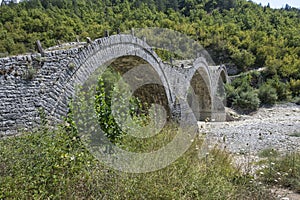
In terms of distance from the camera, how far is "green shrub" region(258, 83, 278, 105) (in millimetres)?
23969

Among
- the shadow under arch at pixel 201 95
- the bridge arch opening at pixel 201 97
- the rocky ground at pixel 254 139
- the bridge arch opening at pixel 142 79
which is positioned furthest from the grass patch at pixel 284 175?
the bridge arch opening at pixel 201 97

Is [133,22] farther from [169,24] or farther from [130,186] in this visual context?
[130,186]

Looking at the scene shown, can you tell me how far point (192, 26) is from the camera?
143ft

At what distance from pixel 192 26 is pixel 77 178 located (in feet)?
143

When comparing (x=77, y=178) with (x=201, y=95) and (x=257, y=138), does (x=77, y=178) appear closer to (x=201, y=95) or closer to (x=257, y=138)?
(x=257, y=138)

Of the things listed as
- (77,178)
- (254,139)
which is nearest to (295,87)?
(254,139)

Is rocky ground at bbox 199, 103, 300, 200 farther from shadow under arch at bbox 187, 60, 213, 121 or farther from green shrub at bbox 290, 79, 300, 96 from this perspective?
green shrub at bbox 290, 79, 300, 96

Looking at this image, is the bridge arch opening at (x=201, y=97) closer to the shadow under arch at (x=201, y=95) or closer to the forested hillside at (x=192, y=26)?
the shadow under arch at (x=201, y=95)

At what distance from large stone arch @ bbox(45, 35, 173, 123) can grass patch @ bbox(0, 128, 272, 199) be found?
1041 millimetres

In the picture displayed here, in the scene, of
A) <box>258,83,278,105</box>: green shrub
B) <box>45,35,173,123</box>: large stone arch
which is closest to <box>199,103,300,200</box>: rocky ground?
<box>45,35,173,123</box>: large stone arch

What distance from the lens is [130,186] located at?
282cm

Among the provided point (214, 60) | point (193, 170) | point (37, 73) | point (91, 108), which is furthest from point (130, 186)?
point (214, 60)

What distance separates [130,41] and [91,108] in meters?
4.76

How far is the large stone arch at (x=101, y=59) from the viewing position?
5570 millimetres
